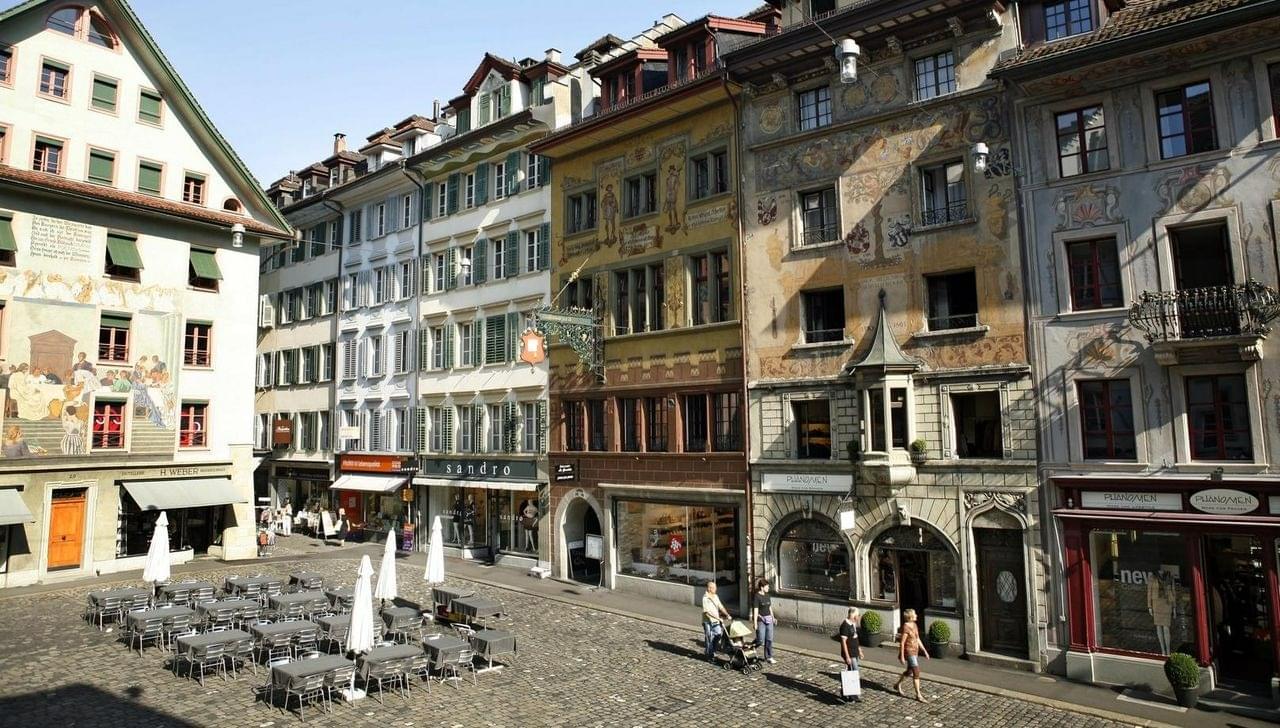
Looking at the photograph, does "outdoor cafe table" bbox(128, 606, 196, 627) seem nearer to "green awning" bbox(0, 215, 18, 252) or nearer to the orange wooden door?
the orange wooden door

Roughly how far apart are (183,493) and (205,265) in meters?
9.41

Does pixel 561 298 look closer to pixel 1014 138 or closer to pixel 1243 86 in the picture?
pixel 1014 138

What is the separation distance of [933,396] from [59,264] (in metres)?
30.9

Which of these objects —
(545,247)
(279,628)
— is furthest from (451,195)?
(279,628)

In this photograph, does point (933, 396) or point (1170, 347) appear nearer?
point (1170, 347)

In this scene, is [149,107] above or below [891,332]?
above

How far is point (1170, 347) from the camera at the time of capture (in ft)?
59.2

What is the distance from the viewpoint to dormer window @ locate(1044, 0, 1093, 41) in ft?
68.9

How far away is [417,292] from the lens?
39344 mm

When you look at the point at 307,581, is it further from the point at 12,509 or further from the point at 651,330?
the point at 651,330

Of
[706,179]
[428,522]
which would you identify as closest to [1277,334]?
[706,179]

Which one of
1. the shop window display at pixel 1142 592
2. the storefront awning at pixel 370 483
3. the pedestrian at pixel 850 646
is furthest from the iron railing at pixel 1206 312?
the storefront awning at pixel 370 483

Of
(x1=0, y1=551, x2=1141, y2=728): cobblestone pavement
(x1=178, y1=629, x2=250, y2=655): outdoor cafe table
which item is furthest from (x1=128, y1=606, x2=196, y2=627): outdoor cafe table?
(x1=178, y1=629, x2=250, y2=655): outdoor cafe table

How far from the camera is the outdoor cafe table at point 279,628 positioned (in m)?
18.6
